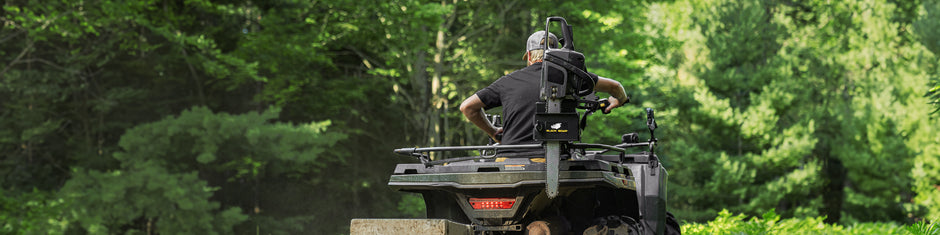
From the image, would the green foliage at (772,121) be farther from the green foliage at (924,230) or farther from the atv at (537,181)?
the atv at (537,181)

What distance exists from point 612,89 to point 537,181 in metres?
1.05

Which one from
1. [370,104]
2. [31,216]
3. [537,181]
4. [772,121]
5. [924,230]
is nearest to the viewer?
[537,181]

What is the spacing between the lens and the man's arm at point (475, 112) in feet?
17.3

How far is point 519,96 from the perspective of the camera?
5.19 meters

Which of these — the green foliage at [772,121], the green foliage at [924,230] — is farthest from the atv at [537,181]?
the green foliage at [772,121]

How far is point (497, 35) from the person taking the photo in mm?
27359

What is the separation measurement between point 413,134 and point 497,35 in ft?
12.9

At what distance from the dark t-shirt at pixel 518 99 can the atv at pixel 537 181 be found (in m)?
0.13

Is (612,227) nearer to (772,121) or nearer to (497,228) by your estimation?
(497,228)

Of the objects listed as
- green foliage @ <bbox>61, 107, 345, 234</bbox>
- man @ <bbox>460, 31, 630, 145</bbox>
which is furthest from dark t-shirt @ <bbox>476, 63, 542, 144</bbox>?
green foliage @ <bbox>61, 107, 345, 234</bbox>

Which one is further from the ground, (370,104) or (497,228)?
(370,104)

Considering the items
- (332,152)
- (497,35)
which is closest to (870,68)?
(497,35)

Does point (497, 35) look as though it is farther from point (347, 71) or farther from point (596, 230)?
point (596, 230)

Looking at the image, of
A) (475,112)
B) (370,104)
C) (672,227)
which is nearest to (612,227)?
(475,112)
